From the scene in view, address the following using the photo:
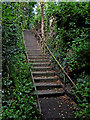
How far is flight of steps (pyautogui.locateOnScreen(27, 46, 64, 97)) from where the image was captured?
4.16 metres

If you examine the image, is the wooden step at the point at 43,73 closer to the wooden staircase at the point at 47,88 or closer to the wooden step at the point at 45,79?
the wooden staircase at the point at 47,88

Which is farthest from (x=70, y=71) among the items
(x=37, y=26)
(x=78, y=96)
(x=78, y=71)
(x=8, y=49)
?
(x=37, y=26)

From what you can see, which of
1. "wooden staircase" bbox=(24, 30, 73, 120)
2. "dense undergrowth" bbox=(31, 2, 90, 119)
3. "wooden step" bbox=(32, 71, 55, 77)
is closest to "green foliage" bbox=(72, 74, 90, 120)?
"dense undergrowth" bbox=(31, 2, 90, 119)

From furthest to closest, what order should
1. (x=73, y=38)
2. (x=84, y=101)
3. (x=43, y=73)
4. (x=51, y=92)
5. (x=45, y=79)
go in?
1. (x=43, y=73)
2. (x=45, y=79)
3. (x=73, y=38)
4. (x=51, y=92)
5. (x=84, y=101)

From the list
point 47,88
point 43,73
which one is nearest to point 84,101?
point 47,88

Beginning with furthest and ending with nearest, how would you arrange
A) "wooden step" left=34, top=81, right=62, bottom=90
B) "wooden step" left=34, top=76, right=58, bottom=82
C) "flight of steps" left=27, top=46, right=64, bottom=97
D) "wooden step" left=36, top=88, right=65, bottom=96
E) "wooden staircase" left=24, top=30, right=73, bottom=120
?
"wooden step" left=34, top=76, right=58, bottom=82 → "wooden step" left=34, top=81, right=62, bottom=90 → "flight of steps" left=27, top=46, right=64, bottom=97 → "wooden step" left=36, top=88, right=65, bottom=96 → "wooden staircase" left=24, top=30, right=73, bottom=120

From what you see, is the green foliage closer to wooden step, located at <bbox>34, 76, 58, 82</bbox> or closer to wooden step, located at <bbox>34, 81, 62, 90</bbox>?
wooden step, located at <bbox>34, 81, 62, 90</bbox>

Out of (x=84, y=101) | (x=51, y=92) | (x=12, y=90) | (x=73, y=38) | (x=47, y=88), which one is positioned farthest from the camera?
(x=73, y=38)

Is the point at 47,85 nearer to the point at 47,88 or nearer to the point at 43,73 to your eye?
the point at 47,88

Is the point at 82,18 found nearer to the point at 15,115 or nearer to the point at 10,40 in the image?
the point at 10,40

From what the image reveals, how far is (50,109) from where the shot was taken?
335 centimetres

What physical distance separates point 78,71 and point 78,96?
3.05 feet

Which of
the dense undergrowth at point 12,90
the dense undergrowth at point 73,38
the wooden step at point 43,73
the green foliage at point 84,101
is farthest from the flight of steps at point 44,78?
Result: the green foliage at point 84,101

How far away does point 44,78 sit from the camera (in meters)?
4.73
